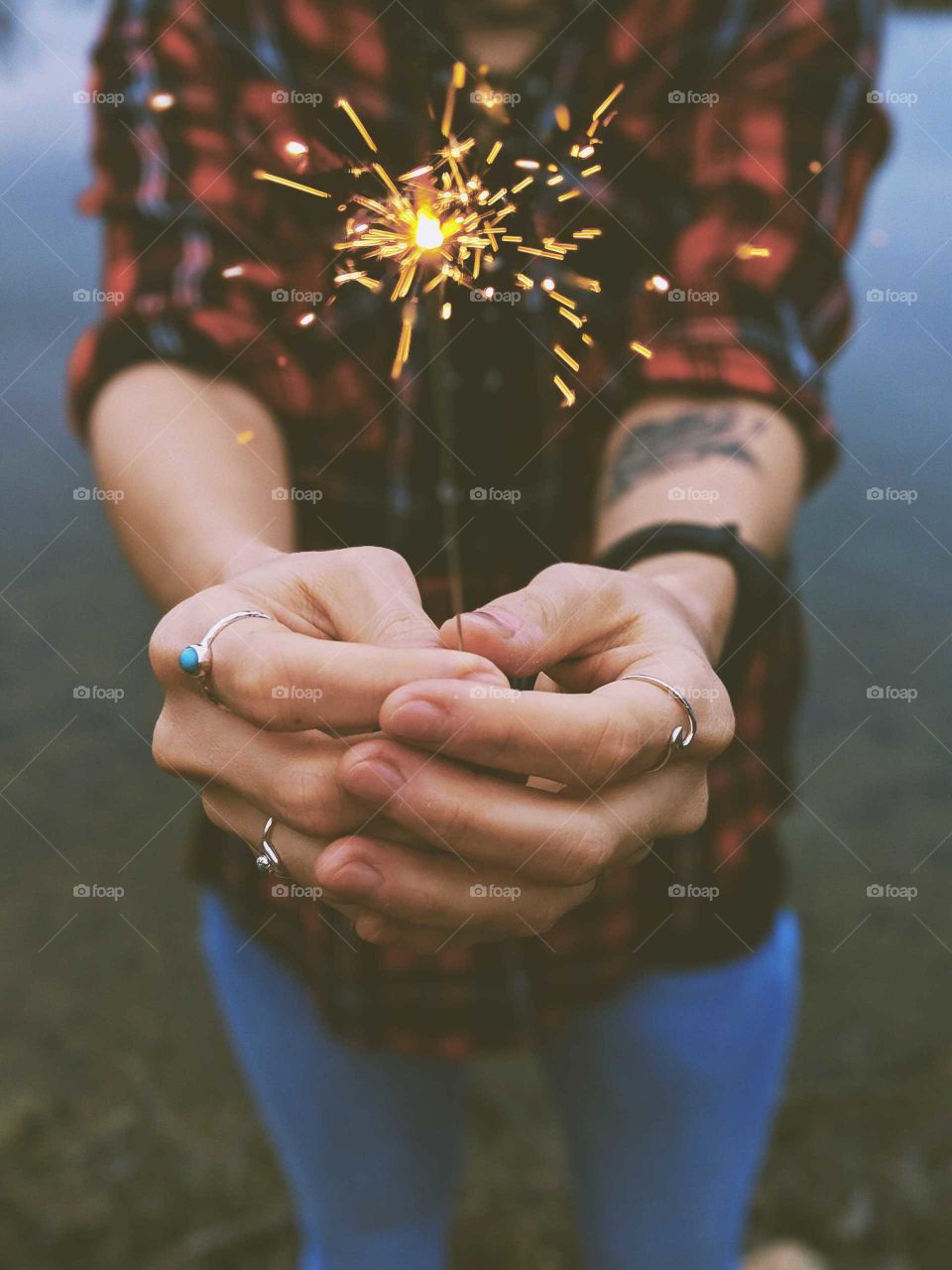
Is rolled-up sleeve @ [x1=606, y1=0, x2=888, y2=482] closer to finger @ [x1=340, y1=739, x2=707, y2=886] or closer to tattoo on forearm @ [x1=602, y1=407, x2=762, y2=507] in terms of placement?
tattoo on forearm @ [x1=602, y1=407, x2=762, y2=507]

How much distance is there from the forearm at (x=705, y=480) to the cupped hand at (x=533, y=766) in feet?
0.20

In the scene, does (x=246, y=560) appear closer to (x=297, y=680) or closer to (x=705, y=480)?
(x=297, y=680)

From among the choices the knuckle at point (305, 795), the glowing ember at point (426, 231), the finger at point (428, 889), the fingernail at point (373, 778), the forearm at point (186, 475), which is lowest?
the finger at point (428, 889)

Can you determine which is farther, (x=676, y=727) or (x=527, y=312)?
(x=527, y=312)

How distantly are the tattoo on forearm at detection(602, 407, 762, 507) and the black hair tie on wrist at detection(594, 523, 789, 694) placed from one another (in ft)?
0.21

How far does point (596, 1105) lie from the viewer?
28.7 inches

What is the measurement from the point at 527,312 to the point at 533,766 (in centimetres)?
32

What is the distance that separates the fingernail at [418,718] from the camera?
0.43 metres

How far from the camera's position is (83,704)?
204 centimetres

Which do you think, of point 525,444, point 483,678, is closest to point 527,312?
point 525,444

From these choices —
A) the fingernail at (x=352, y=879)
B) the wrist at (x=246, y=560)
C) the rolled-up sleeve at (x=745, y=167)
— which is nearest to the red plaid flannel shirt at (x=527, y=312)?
the rolled-up sleeve at (x=745, y=167)

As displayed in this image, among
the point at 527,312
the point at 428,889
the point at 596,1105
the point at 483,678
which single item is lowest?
the point at 596,1105

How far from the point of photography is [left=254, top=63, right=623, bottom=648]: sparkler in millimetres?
510

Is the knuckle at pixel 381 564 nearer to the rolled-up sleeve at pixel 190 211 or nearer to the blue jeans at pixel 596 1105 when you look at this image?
the rolled-up sleeve at pixel 190 211
